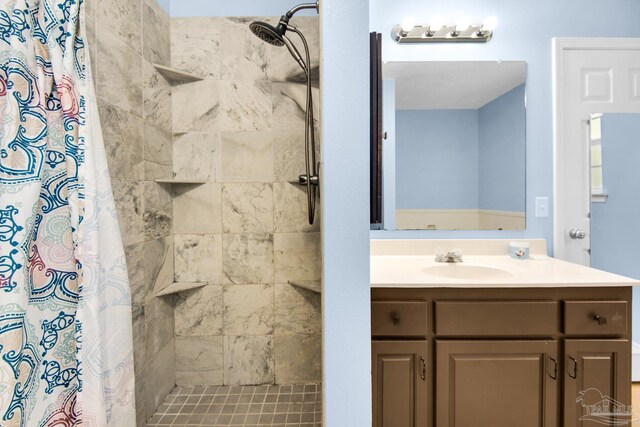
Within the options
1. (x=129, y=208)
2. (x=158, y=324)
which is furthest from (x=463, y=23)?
(x=158, y=324)

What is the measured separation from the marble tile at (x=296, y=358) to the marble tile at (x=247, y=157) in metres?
1.01

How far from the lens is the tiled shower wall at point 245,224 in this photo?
209 cm

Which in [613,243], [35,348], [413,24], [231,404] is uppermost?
[413,24]

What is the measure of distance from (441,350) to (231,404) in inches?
49.6

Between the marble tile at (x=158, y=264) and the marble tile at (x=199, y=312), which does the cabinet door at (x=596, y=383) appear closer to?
the marble tile at (x=199, y=312)

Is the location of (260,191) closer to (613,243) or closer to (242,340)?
(242,340)

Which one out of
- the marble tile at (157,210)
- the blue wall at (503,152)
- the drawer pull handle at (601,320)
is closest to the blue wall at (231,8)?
the marble tile at (157,210)

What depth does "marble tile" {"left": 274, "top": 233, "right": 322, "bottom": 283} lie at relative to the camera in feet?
7.00

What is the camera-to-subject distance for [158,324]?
6.28ft

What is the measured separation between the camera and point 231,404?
195 centimetres

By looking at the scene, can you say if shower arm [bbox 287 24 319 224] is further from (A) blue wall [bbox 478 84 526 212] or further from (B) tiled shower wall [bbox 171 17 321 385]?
(A) blue wall [bbox 478 84 526 212]

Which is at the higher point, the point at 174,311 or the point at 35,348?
the point at 35,348

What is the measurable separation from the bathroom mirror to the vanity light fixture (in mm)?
132

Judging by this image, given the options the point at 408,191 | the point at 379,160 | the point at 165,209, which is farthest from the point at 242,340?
the point at 379,160
